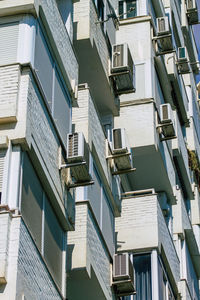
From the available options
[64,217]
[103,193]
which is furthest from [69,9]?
[64,217]

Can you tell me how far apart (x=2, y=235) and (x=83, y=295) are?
463 cm

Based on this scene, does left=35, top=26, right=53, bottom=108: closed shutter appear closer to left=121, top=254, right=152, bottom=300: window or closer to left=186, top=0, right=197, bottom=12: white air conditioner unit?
left=121, top=254, right=152, bottom=300: window

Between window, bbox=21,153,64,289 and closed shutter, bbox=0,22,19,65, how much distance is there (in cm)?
174

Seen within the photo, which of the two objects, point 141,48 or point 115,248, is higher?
point 141,48

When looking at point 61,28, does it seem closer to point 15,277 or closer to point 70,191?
point 70,191

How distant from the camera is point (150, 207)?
810 inches

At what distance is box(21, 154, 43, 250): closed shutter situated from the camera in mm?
12992

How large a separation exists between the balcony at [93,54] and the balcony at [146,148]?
1.35 m

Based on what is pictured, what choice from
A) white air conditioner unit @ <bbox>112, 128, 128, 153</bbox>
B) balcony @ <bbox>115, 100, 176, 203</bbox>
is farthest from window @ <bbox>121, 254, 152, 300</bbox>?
balcony @ <bbox>115, 100, 176, 203</bbox>

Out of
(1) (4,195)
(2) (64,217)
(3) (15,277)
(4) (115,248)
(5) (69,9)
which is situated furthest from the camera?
(4) (115,248)

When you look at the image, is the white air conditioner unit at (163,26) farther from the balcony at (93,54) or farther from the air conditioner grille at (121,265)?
the air conditioner grille at (121,265)

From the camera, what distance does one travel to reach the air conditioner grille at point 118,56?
20.3 meters

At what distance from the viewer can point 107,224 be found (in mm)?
18062

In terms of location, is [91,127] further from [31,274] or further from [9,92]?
[31,274]
